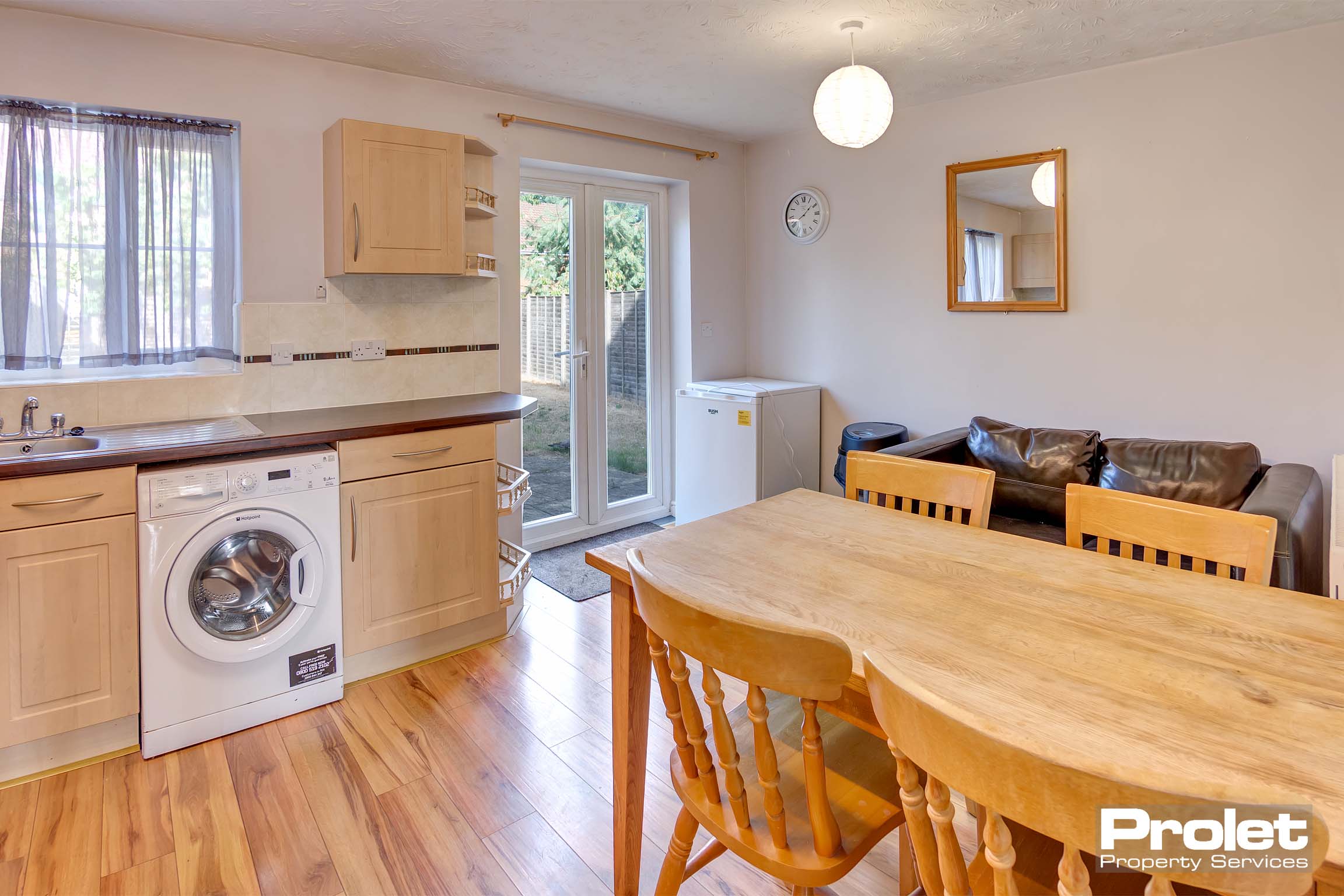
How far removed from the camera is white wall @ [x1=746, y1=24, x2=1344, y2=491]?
282 cm

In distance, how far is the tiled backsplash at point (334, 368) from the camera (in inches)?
103

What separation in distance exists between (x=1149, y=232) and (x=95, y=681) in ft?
13.5

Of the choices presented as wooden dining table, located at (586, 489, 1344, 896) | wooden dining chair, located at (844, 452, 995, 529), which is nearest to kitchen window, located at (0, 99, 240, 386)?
wooden dining table, located at (586, 489, 1344, 896)

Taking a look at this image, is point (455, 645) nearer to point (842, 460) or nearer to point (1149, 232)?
point (842, 460)

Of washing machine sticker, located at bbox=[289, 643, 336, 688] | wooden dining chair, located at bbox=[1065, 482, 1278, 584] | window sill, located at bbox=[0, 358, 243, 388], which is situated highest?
window sill, located at bbox=[0, 358, 243, 388]

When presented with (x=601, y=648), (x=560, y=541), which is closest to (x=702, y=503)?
(x=560, y=541)

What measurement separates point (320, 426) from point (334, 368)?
2.05 ft

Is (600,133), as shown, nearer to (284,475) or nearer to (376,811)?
(284,475)

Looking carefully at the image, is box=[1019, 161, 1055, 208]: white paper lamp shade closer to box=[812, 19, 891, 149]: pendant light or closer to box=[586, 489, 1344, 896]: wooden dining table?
box=[812, 19, 891, 149]: pendant light

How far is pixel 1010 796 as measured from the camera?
0.75 m

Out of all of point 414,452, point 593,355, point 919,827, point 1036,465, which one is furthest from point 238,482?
point 1036,465

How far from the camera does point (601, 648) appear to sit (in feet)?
9.89

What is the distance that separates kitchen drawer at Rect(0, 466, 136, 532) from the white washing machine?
51mm

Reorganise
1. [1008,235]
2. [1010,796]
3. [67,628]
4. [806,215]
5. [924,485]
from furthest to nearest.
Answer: [806,215]
[1008,235]
[67,628]
[924,485]
[1010,796]
